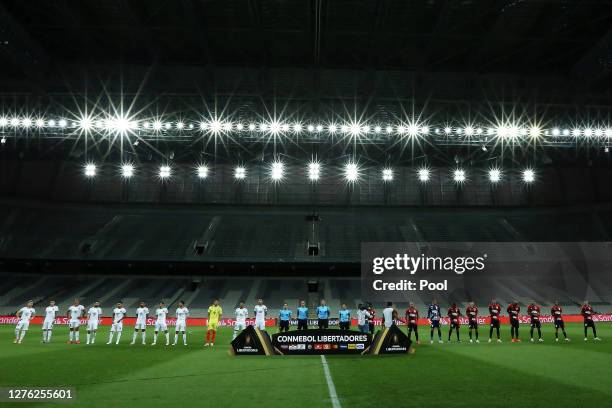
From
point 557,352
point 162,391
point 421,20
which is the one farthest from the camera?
point 421,20

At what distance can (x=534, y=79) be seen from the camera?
1609 inches

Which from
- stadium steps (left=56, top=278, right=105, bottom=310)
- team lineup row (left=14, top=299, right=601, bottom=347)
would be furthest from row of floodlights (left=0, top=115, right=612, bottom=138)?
team lineup row (left=14, top=299, right=601, bottom=347)

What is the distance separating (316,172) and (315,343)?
31.7m

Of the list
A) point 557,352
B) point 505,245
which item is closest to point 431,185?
point 505,245

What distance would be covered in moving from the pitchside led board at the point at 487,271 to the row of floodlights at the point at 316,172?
818cm

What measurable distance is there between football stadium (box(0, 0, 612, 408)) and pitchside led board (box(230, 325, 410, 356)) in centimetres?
9

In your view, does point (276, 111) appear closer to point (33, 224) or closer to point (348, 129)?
point (348, 129)

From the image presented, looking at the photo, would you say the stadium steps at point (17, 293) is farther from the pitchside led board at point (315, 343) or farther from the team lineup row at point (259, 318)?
the pitchside led board at point (315, 343)

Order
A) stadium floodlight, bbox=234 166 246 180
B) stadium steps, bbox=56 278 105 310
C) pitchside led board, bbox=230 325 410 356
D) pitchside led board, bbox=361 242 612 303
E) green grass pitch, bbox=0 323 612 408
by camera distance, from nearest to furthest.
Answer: green grass pitch, bbox=0 323 612 408 → pitchside led board, bbox=230 325 410 356 → stadium steps, bbox=56 278 105 310 → pitchside led board, bbox=361 242 612 303 → stadium floodlight, bbox=234 166 246 180

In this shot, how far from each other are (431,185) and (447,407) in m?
47.7

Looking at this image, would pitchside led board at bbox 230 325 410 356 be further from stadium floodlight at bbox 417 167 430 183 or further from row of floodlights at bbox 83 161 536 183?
stadium floodlight at bbox 417 167 430 183

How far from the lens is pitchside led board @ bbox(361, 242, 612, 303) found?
4397 centimetres

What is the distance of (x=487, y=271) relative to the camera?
46000mm

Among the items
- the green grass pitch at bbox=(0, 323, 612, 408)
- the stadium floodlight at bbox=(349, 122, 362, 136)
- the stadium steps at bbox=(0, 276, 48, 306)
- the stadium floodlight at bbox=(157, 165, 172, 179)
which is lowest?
the green grass pitch at bbox=(0, 323, 612, 408)
